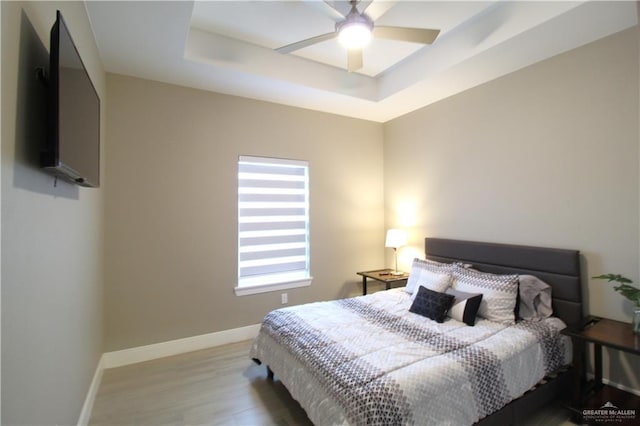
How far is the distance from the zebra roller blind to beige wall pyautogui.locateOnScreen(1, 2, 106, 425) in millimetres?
1780

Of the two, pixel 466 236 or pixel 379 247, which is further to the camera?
pixel 379 247

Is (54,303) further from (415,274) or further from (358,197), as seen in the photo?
(358,197)

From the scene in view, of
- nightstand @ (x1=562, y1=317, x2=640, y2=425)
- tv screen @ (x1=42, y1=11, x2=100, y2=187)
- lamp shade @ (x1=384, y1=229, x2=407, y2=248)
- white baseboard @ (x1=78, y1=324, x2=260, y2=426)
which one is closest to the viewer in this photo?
tv screen @ (x1=42, y1=11, x2=100, y2=187)

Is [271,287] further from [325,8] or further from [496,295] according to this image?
[325,8]

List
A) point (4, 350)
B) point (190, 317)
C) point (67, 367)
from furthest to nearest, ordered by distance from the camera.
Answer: point (190, 317), point (67, 367), point (4, 350)

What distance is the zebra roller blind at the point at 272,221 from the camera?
3.62 metres

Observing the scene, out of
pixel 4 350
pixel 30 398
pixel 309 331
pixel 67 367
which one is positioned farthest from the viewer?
pixel 309 331

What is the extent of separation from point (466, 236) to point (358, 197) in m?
1.54

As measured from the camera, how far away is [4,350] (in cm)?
98

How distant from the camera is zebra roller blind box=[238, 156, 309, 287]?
3617 millimetres

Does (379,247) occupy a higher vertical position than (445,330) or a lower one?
higher

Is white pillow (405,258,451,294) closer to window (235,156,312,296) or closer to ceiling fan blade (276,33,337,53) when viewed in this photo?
window (235,156,312,296)

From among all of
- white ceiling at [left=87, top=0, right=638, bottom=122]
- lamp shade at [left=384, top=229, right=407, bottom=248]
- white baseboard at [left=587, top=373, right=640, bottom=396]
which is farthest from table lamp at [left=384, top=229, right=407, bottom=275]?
white baseboard at [left=587, top=373, right=640, bottom=396]

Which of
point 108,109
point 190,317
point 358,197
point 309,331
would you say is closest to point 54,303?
point 309,331
